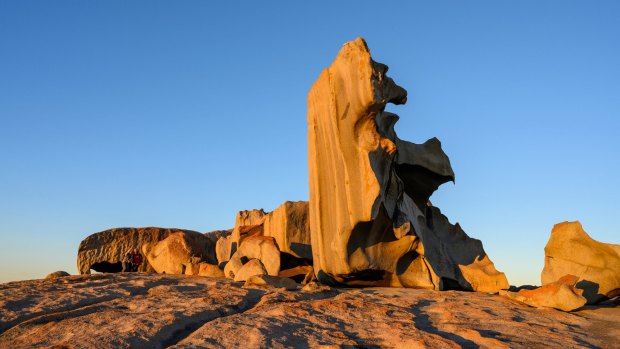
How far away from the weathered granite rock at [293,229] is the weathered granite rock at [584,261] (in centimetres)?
592

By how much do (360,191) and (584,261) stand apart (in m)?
5.18

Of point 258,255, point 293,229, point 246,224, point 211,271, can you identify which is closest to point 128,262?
point 246,224

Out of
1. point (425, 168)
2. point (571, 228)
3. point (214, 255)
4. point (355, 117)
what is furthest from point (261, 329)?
point (214, 255)

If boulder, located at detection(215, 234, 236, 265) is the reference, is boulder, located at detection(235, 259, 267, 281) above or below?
below

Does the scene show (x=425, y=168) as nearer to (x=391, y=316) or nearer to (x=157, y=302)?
(x=391, y=316)

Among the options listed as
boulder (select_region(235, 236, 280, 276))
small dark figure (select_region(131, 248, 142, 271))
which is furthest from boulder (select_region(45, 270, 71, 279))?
small dark figure (select_region(131, 248, 142, 271))

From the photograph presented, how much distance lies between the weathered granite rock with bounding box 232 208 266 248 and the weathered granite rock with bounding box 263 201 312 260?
1.78 m

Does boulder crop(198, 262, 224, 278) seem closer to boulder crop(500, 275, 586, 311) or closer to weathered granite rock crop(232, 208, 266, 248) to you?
weathered granite rock crop(232, 208, 266, 248)

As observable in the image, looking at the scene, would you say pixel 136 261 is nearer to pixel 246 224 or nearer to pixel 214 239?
pixel 246 224

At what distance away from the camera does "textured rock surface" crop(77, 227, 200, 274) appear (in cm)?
1977

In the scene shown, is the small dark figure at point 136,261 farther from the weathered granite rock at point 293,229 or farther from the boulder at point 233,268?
the boulder at point 233,268

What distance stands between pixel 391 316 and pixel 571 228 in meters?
6.55

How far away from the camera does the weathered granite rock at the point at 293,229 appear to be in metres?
15.0

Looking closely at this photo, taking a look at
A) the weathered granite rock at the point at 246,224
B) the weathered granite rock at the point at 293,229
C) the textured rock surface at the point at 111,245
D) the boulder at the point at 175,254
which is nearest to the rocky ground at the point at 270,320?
the weathered granite rock at the point at 293,229
